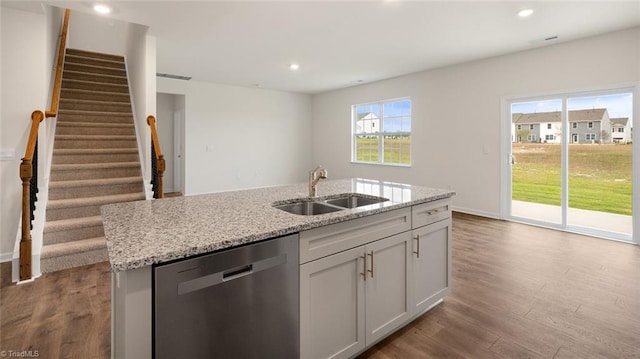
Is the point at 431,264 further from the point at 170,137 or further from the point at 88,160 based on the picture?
the point at 170,137

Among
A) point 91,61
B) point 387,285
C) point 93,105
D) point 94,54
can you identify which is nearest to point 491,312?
point 387,285

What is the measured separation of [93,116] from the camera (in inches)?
201

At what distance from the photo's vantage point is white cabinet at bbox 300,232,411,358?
1514 millimetres

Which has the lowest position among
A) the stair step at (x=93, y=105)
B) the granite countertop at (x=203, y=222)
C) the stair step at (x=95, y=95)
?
the granite countertop at (x=203, y=222)

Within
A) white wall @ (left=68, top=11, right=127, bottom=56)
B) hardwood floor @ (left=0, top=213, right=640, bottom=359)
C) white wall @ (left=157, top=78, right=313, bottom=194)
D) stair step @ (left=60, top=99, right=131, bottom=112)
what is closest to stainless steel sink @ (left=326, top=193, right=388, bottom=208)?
hardwood floor @ (left=0, top=213, right=640, bottom=359)

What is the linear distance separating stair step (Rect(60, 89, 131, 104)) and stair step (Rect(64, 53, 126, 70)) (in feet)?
3.65

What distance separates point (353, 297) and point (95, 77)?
252 inches

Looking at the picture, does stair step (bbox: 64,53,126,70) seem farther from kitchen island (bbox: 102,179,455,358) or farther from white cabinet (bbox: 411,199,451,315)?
white cabinet (bbox: 411,199,451,315)

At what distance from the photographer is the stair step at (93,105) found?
4980mm

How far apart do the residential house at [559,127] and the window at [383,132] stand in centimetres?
210

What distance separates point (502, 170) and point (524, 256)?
2.01 metres

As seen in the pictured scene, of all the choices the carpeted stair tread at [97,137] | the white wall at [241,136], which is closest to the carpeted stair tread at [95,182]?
the carpeted stair tread at [97,137]

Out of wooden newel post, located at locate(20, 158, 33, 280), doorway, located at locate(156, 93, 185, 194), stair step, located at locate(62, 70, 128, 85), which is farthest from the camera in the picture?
doorway, located at locate(156, 93, 185, 194)

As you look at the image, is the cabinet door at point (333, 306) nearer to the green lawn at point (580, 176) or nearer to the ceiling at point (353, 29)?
the ceiling at point (353, 29)
